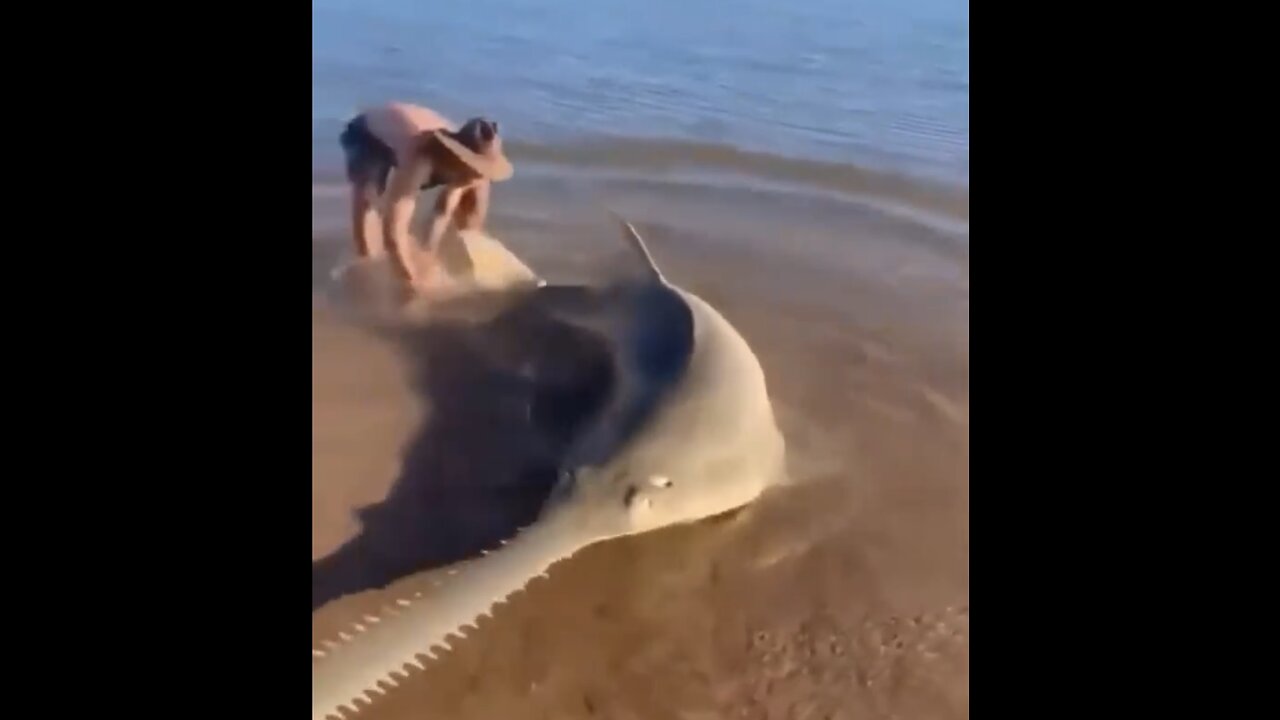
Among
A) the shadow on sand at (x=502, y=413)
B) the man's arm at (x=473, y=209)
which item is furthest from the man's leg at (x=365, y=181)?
the shadow on sand at (x=502, y=413)

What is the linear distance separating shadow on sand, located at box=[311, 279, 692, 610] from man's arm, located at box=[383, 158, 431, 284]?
422 mm

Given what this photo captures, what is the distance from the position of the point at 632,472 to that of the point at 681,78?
5447 mm

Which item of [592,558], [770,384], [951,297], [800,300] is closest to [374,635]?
[592,558]

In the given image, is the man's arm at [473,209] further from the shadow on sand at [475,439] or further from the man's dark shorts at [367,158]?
the shadow on sand at [475,439]

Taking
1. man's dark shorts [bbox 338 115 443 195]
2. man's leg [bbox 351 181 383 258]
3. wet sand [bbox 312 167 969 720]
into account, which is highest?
man's dark shorts [bbox 338 115 443 195]

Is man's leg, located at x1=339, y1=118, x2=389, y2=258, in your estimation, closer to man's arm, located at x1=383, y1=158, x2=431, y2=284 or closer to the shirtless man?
the shirtless man

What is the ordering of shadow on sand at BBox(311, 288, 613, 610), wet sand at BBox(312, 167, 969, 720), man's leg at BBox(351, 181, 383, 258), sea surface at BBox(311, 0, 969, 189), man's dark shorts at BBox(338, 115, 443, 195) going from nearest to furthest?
wet sand at BBox(312, 167, 969, 720) < shadow on sand at BBox(311, 288, 613, 610) < man's dark shorts at BBox(338, 115, 443, 195) < man's leg at BBox(351, 181, 383, 258) < sea surface at BBox(311, 0, 969, 189)

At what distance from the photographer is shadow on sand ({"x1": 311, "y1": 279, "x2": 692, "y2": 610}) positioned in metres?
3.25

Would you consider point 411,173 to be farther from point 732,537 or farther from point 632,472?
point 732,537

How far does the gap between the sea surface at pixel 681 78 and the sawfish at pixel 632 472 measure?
9.19 feet

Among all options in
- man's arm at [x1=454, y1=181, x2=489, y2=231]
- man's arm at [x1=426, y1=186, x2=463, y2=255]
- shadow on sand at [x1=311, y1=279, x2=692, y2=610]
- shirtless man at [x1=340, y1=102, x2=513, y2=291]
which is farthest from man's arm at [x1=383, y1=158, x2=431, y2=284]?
shadow on sand at [x1=311, y1=279, x2=692, y2=610]
